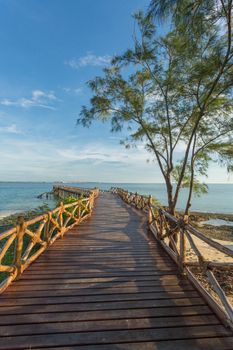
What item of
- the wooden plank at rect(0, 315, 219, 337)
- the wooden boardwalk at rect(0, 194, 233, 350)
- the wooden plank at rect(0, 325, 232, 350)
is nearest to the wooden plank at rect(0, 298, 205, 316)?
the wooden boardwalk at rect(0, 194, 233, 350)

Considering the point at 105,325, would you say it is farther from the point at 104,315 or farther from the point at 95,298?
the point at 95,298

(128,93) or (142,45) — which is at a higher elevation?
(142,45)

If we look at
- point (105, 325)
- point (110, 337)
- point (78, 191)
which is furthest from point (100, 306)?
point (78, 191)

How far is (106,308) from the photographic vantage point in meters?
3.30

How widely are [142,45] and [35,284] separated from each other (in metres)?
11.5

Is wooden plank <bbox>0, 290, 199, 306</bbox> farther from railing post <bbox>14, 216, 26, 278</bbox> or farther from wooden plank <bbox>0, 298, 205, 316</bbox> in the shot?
railing post <bbox>14, 216, 26, 278</bbox>

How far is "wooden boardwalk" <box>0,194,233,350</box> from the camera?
2.65 m

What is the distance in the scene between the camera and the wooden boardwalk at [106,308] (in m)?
2.65

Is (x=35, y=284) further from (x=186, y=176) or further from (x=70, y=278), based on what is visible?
(x=186, y=176)

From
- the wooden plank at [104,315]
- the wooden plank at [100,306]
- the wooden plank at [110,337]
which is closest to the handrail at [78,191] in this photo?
the wooden plank at [100,306]

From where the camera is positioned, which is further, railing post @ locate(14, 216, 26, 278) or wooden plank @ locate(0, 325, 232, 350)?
railing post @ locate(14, 216, 26, 278)

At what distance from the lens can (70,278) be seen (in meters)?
4.38

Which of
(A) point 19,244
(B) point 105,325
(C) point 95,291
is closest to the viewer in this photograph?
(B) point 105,325

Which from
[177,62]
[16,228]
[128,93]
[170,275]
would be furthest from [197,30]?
[16,228]
